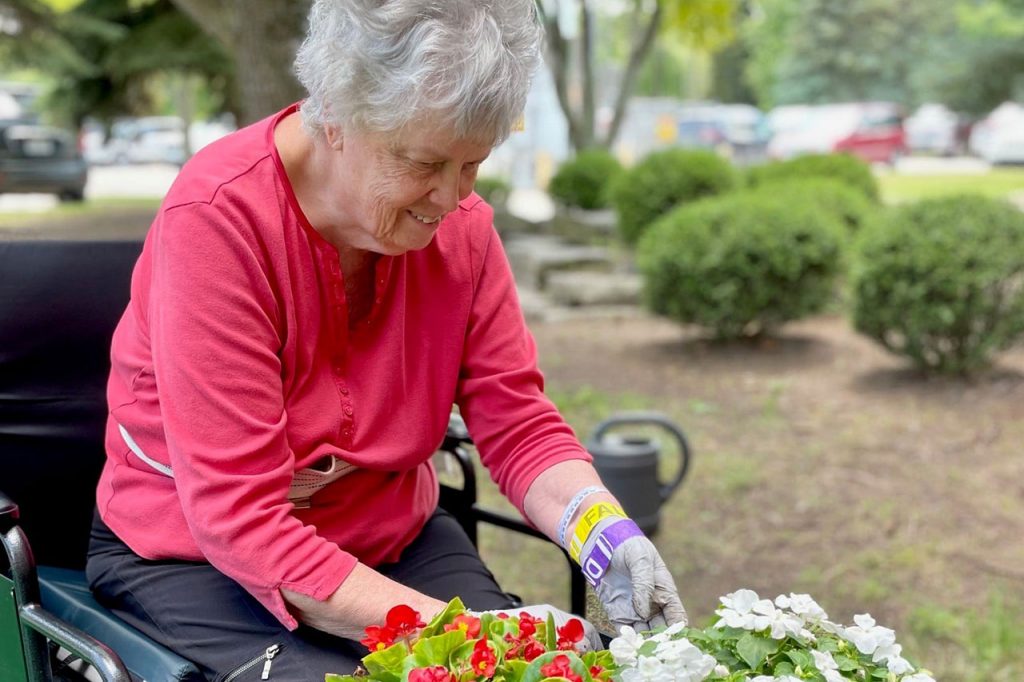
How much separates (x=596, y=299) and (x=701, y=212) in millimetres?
1915

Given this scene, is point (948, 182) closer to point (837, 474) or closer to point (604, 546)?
point (837, 474)

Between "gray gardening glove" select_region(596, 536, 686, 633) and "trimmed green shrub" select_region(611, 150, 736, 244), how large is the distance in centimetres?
730

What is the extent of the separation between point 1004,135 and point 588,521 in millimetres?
23743

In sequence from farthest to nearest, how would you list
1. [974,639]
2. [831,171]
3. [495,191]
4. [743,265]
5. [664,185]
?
[495,191] < [831,171] < [664,185] < [743,265] < [974,639]

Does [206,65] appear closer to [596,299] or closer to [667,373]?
[596,299]

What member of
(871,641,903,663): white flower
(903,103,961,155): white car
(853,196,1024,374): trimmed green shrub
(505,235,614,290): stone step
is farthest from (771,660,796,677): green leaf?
(903,103,961,155): white car

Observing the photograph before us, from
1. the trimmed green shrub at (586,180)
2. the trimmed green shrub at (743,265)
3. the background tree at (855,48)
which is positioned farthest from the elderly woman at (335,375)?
the background tree at (855,48)

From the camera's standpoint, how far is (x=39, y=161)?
52.1 feet

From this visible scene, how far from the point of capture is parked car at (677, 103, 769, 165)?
29.7 meters

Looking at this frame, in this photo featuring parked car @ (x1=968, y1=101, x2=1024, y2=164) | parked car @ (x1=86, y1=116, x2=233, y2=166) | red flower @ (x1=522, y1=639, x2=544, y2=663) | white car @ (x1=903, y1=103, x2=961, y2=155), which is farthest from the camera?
parked car @ (x1=86, y1=116, x2=233, y2=166)

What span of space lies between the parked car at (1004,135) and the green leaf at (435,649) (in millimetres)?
24116

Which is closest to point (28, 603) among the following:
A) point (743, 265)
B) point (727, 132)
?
point (743, 265)

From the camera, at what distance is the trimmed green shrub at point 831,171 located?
921cm

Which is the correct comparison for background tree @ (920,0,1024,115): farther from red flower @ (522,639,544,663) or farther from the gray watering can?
red flower @ (522,639,544,663)
